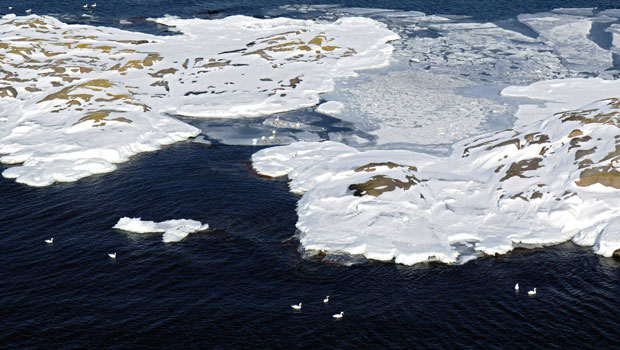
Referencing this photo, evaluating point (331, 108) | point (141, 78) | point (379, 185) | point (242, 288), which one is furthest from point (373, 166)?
point (141, 78)

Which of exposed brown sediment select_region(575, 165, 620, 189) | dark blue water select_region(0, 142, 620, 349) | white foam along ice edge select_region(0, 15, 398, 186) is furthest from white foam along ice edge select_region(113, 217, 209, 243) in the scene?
exposed brown sediment select_region(575, 165, 620, 189)

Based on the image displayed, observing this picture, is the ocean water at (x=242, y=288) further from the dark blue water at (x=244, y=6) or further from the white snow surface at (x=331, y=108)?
the dark blue water at (x=244, y=6)

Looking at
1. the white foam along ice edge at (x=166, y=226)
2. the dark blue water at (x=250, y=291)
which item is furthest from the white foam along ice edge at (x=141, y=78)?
the dark blue water at (x=250, y=291)

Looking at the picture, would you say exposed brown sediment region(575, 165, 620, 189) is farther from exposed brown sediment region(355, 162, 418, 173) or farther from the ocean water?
exposed brown sediment region(355, 162, 418, 173)

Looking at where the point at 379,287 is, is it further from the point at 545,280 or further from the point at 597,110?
the point at 597,110

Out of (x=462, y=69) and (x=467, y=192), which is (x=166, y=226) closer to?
(x=467, y=192)
